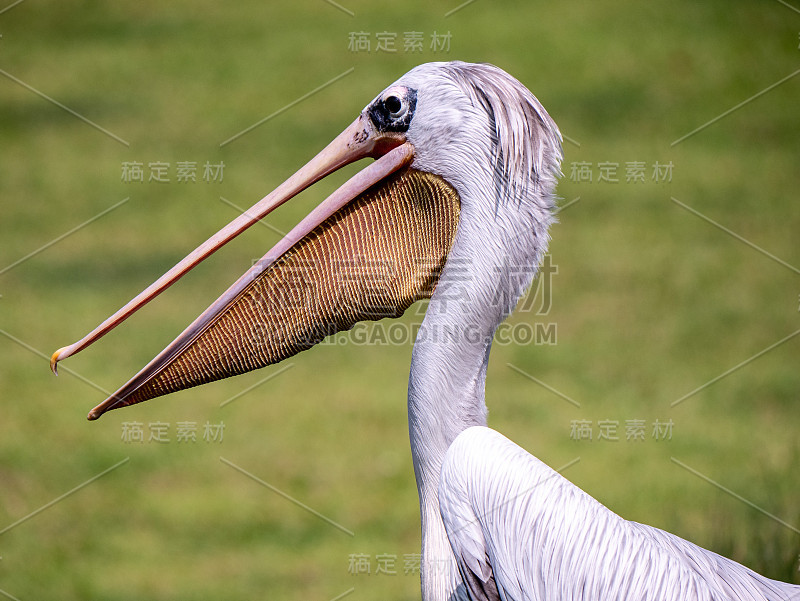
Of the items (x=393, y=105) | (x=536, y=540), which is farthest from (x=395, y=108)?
(x=536, y=540)

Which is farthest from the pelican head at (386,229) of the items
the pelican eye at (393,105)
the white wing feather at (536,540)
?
the white wing feather at (536,540)

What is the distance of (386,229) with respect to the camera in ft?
10.7

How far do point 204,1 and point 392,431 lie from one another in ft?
31.3

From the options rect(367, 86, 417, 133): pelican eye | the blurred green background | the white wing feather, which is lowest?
the blurred green background

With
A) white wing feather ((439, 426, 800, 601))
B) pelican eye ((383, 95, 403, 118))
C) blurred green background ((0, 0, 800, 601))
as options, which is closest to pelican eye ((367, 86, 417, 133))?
pelican eye ((383, 95, 403, 118))

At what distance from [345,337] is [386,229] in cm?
530

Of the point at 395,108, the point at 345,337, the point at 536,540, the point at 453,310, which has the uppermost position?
the point at 395,108

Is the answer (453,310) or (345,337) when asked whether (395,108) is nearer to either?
(453,310)

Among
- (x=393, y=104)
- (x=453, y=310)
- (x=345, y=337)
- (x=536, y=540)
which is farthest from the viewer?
(x=345, y=337)

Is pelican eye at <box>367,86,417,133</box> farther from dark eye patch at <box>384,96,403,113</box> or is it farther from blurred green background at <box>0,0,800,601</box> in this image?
blurred green background at <box>0,0,800,601</box>

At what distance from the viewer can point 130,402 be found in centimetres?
319

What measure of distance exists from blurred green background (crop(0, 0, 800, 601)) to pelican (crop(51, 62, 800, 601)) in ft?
6.73

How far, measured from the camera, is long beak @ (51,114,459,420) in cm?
319

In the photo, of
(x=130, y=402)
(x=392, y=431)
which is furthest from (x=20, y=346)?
(x=130, y=402)
